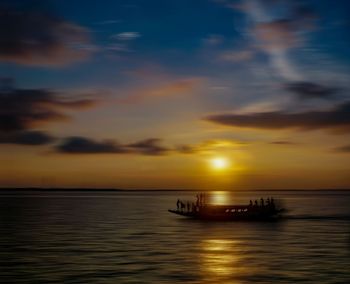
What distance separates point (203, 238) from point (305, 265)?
82.1ft

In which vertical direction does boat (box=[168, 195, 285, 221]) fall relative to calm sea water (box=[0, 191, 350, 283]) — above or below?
above

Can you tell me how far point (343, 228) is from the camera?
88.2 m

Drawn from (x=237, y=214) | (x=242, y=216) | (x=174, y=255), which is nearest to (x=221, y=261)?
(x=174, y=255)

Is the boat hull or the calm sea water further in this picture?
the boat hull

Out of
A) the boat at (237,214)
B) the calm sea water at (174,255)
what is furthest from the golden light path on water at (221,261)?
the boat at (237,214)

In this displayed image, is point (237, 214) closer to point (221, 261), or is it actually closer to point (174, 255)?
point (174, 255)

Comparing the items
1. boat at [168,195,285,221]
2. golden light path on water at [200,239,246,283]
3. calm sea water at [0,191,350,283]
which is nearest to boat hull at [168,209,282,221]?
boat at [168,195,285,221]

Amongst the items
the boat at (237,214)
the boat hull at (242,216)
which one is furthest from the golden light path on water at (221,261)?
the boat at (237,214)

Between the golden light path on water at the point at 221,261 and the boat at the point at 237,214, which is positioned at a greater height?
the boat at the point at 237,214

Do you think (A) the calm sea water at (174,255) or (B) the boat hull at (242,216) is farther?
(B) the boat hull at (242,216)

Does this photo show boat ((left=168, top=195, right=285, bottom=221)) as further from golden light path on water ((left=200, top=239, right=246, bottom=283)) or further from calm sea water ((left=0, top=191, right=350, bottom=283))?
golden light path on water ((left=200, top=239, right=246, bottom=283))

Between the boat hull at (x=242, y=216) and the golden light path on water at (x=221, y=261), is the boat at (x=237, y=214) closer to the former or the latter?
the boat hull at (x=242, y=216)

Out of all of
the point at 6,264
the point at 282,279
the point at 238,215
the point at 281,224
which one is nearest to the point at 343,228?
the point at 281,224

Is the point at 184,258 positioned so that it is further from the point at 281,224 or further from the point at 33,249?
the point at 281,224
